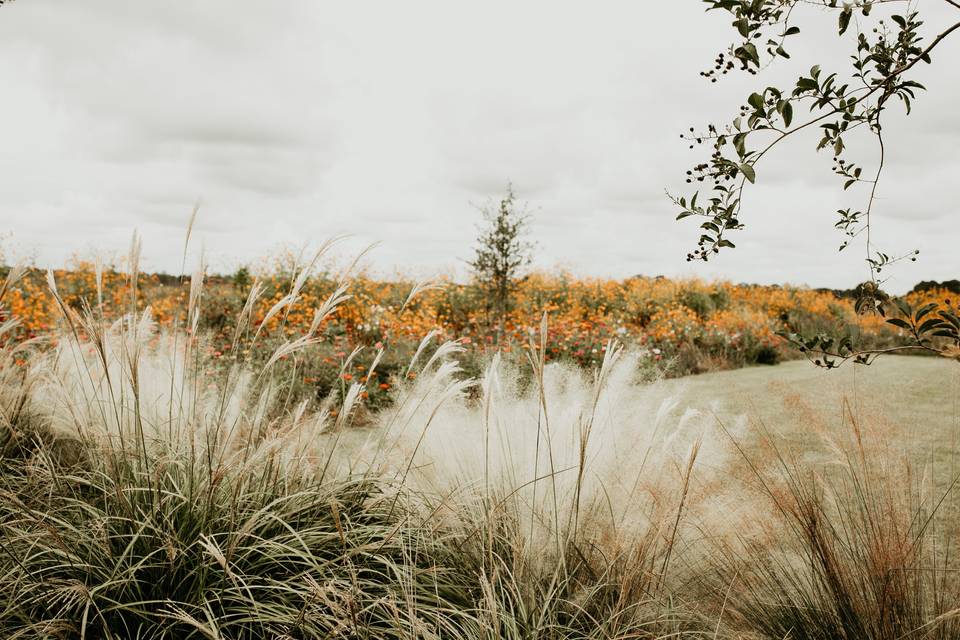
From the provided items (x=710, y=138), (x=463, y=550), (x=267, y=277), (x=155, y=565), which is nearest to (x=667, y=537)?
(x=463, y=550)

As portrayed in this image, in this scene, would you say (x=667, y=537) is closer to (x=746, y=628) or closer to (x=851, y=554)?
(x=746, y=628)

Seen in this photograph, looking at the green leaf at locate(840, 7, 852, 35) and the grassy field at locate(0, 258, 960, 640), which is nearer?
the green leaf at locate(840, 7, 852, 35)

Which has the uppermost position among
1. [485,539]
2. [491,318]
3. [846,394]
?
[491,318]

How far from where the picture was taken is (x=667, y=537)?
77.9 inches

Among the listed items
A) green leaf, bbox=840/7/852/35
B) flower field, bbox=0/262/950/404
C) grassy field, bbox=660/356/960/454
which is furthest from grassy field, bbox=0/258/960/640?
flower field, bbox=0/262/950/404

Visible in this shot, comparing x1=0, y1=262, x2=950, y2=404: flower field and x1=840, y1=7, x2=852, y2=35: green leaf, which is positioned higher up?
x1=840, y1=7, x2=852, y2=35: green leaf

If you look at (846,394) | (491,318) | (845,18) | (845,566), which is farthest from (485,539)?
(491,318)

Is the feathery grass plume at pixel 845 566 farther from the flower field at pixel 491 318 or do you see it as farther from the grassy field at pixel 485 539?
the flower field at pixel 491 318

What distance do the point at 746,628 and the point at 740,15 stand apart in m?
1.76

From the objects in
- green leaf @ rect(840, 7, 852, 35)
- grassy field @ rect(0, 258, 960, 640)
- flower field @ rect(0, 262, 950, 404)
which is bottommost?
grassy field @ rect(0, 258, 960, 640)

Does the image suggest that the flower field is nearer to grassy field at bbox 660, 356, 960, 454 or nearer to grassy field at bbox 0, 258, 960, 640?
grassy field at bbox 660, 356, 960, 454

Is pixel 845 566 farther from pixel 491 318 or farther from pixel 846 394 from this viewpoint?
pixel 491 318

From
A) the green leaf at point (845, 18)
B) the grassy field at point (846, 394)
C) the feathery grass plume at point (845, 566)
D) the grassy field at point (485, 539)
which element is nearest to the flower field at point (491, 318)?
the grassy field at point (846, 394)

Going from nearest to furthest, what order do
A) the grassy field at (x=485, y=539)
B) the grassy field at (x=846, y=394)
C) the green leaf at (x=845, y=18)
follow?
the green leaf at (x=845, y=18), the grassy field at (x=485, y=539), the grassy field at (x=846, y=394)
